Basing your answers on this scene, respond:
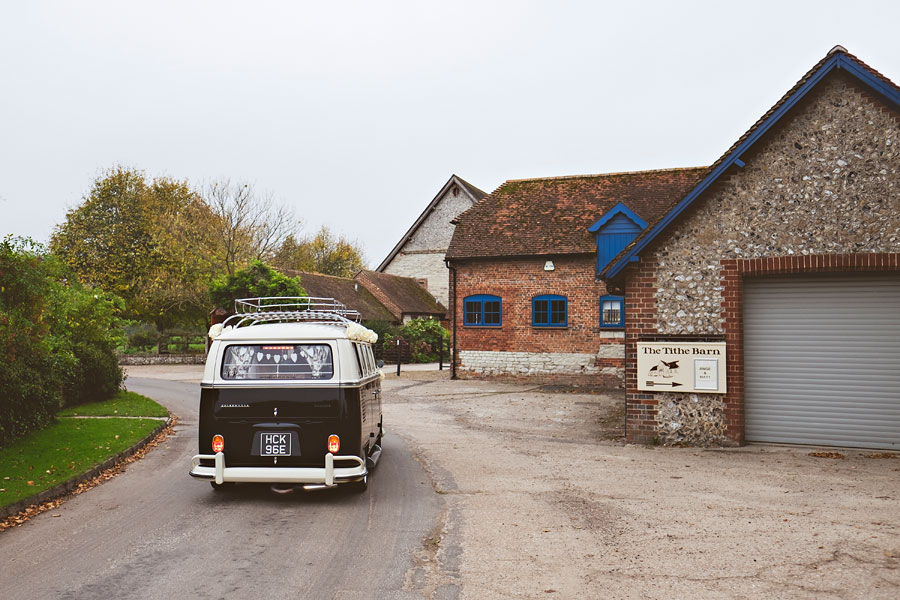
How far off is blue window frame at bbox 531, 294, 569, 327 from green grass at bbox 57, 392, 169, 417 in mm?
13421

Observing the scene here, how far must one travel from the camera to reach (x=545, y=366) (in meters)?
25.7

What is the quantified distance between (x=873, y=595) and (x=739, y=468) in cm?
519

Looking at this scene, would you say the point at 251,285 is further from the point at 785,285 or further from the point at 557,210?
the point at 785,285

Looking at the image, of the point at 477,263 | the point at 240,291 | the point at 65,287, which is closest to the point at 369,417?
the point at 65,287

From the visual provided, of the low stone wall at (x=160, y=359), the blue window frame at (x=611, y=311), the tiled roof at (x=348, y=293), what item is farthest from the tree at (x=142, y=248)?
the blue window frame at (x=611, y=311)

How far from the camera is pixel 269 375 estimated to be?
27.7 feet

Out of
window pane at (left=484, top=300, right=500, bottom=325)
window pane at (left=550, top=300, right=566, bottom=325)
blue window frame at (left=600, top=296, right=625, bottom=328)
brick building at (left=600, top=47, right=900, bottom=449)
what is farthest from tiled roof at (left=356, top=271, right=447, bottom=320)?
brick building at (left=600, top=47, right=900, bottom=449)

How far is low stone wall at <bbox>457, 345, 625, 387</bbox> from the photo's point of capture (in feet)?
81.4

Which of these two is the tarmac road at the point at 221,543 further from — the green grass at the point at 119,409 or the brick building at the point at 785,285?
the green grass at the point at 119,409

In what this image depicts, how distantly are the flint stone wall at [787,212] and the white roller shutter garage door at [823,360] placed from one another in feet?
2.25

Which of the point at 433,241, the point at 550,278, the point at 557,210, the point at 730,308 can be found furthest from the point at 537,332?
the point at 433,241

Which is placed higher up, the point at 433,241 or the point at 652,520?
the point at 433,241

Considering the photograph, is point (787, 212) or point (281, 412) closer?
point (281, 412)

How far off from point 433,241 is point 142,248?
18.6 metres
